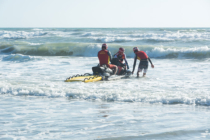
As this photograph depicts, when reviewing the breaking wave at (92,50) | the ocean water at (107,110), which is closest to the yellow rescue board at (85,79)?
the ocean water at (107,110)

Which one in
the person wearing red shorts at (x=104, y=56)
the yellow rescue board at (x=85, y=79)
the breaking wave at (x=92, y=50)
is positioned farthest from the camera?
the breaking wave at (x=92, y=50)

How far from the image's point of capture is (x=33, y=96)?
8.45m

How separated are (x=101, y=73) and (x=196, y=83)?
358 cm

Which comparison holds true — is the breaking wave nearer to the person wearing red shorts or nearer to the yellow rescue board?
the person wearing red shorts

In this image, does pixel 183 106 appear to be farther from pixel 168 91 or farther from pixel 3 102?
pixel 3 102

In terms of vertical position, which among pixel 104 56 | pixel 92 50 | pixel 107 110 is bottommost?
pixel 107 110

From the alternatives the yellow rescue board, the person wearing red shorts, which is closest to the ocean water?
the yellow rescue board

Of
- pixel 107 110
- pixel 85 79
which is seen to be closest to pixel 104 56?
pixel 85 79

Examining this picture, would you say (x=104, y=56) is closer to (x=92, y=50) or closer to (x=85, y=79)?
(x=85, y=79)

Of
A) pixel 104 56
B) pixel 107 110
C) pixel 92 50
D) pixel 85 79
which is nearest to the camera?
pixel 107 110

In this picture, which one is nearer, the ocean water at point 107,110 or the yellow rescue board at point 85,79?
the ocean water at point 107,110

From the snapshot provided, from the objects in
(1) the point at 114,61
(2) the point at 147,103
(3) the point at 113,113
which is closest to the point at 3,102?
(3) the point at 113,113

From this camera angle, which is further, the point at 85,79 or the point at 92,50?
the point at 92,50

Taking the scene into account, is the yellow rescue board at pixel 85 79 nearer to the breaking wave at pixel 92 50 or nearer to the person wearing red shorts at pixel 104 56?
the person wearing red shorts at pixel 104 56
